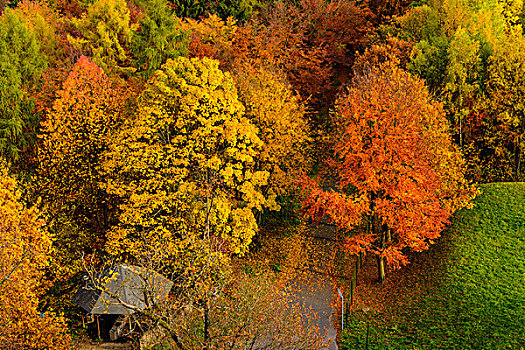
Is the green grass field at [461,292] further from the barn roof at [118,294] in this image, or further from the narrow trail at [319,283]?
the barn roof at [118,294]

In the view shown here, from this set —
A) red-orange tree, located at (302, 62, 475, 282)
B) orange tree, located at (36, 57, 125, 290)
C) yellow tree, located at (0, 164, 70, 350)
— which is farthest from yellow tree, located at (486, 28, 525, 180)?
yellow tree, located at (0, 164, 70, 350)

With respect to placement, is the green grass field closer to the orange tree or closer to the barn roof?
the barn roof

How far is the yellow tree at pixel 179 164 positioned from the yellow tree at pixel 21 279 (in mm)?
3404

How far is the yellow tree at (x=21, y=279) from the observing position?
1803 centimetres

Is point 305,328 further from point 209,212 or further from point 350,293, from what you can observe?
point 209,212

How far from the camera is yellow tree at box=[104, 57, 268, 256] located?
23.2m

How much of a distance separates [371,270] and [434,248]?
3637mm

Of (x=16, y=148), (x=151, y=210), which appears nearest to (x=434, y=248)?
(x=151, y=210)

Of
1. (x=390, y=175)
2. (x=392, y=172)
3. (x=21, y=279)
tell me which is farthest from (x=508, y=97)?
(x=21, y=279)

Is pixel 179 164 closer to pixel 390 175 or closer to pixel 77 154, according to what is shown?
pixel 77 154

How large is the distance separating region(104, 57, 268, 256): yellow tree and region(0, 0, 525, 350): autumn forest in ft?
0.41

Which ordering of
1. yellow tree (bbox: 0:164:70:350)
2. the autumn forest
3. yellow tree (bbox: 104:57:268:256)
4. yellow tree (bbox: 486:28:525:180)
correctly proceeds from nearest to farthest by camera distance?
1. yellow tree (bbox: 0:164:70:350)
2. the autumn forest
3. yellow tree (bbox: 104:57:268:256)
4. yellow tree (bbox: 486:28:525:180)

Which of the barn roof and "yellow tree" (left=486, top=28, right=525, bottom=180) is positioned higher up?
"yellow tree" (left=486, top=28, right=525, bottom=180)

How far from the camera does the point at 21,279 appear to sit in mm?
19359
